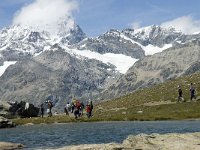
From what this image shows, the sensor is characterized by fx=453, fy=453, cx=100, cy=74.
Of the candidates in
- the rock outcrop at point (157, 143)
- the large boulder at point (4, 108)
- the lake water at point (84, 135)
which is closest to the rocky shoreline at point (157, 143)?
the rock outcrop at point (157, 143)

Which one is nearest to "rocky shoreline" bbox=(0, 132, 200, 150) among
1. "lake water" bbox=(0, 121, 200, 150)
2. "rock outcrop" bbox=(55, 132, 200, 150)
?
"rock outcrop" bbox=(55, 132, 200, 150)

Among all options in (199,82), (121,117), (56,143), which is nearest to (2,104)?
(121,117)

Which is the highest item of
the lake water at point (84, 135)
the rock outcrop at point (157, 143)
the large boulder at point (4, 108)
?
the large boulder at point (4, 108)

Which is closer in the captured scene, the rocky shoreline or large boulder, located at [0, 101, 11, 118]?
the rocky shoreline

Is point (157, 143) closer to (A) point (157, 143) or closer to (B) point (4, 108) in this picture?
(A) point (157, 143)

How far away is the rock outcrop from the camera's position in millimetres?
30656

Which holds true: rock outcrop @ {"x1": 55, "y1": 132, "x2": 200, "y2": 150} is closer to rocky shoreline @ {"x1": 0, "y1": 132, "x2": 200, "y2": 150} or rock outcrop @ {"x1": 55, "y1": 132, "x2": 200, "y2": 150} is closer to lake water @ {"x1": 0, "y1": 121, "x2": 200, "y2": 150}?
rocky shoreline @ {"x1": 0, "y1": 132, "x2": 200, "y2": 150}

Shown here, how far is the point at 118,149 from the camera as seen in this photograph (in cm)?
3145

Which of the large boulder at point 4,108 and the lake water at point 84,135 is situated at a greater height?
the large boulder at point 4,108

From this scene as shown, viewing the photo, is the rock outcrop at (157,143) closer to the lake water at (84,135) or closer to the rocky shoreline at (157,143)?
the rocky shoreline at (157,143)

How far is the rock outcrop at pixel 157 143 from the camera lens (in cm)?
3066

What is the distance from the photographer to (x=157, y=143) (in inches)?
1256

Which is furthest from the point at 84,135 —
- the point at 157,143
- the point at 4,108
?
the point at 4,108

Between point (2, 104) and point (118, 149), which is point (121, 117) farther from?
point (118, 149)
